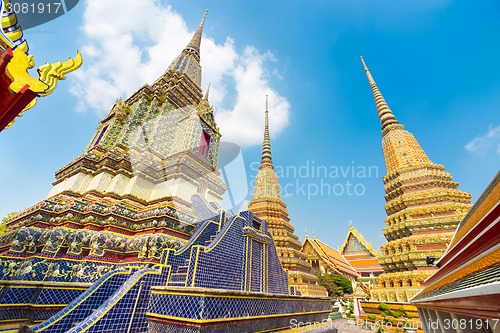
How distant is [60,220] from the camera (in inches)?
274

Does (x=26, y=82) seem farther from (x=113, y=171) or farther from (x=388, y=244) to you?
(x=388, y=244)

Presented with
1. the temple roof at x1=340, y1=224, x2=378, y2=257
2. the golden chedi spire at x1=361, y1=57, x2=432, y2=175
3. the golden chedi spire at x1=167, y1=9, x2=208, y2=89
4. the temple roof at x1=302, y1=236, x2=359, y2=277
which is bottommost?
the temple roof at x1=302, y1=236, x2=359, y2=277

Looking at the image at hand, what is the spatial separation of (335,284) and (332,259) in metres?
2.85

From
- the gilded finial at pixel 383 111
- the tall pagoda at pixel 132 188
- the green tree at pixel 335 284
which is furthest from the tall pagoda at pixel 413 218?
the tall pagoda at pixel 132 188

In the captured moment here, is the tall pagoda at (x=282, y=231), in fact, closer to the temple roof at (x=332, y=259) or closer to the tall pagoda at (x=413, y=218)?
the tall pagoda at (x=413, y=218)

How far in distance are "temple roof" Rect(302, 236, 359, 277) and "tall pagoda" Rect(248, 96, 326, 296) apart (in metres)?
7.81

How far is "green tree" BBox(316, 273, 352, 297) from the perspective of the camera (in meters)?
23.1

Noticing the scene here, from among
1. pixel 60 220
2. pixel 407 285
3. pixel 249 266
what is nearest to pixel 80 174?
pixel 60 220

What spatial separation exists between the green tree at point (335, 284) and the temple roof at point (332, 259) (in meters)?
1.03

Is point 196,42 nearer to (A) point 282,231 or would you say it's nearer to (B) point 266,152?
(B) point 266,152

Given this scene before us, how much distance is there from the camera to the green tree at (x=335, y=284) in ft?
75.9

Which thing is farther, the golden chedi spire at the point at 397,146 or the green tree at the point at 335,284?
the green tree at the point at 335,284

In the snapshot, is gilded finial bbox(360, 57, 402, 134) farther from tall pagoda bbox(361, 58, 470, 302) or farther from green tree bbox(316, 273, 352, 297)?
green tree bbox(316, 273, 352, 297)

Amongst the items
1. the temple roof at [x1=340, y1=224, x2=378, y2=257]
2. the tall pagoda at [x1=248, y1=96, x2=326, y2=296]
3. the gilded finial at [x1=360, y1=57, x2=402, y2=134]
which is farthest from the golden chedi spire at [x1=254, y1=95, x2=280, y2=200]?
the temple roof at [x1=340, y1=224, x2=378, y2=257]
